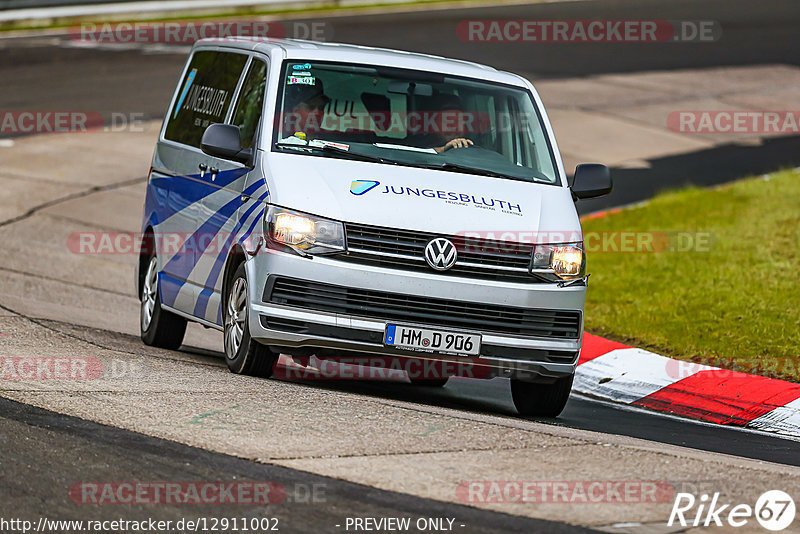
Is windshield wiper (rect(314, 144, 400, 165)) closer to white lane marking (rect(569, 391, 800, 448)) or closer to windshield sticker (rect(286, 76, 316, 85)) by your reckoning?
windshield sticker (rect(286, 76, 316, 85))

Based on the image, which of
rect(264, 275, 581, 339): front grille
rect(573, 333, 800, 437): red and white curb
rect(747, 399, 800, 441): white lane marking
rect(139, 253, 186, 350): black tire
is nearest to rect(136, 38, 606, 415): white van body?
rect(264, 275, 581, 339): front grille

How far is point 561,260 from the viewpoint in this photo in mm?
7910

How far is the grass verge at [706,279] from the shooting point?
10.6m

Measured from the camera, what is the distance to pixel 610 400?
32.0 ft

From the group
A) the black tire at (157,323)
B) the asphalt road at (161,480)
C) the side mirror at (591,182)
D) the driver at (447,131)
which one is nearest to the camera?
the asphalt road at (161,480)

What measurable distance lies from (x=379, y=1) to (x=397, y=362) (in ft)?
99.5

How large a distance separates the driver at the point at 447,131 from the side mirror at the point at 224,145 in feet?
3.98

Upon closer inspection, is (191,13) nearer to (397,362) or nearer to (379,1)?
(379,1)

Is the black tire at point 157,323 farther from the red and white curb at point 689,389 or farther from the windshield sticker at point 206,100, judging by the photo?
the red and white curb at point 689,389

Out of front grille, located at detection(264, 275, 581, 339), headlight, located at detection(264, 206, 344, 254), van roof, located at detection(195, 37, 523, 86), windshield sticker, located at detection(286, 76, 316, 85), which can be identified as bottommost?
front grille, located at detection(264, 275, 581, 339)

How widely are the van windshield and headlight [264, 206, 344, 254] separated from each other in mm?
675

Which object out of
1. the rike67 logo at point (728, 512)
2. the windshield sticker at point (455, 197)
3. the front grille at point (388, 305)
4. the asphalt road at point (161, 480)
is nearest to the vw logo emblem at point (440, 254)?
the front grille at point (388, 305)

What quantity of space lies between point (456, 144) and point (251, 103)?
4.52 ft

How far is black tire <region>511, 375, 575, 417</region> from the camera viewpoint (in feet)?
27.6
